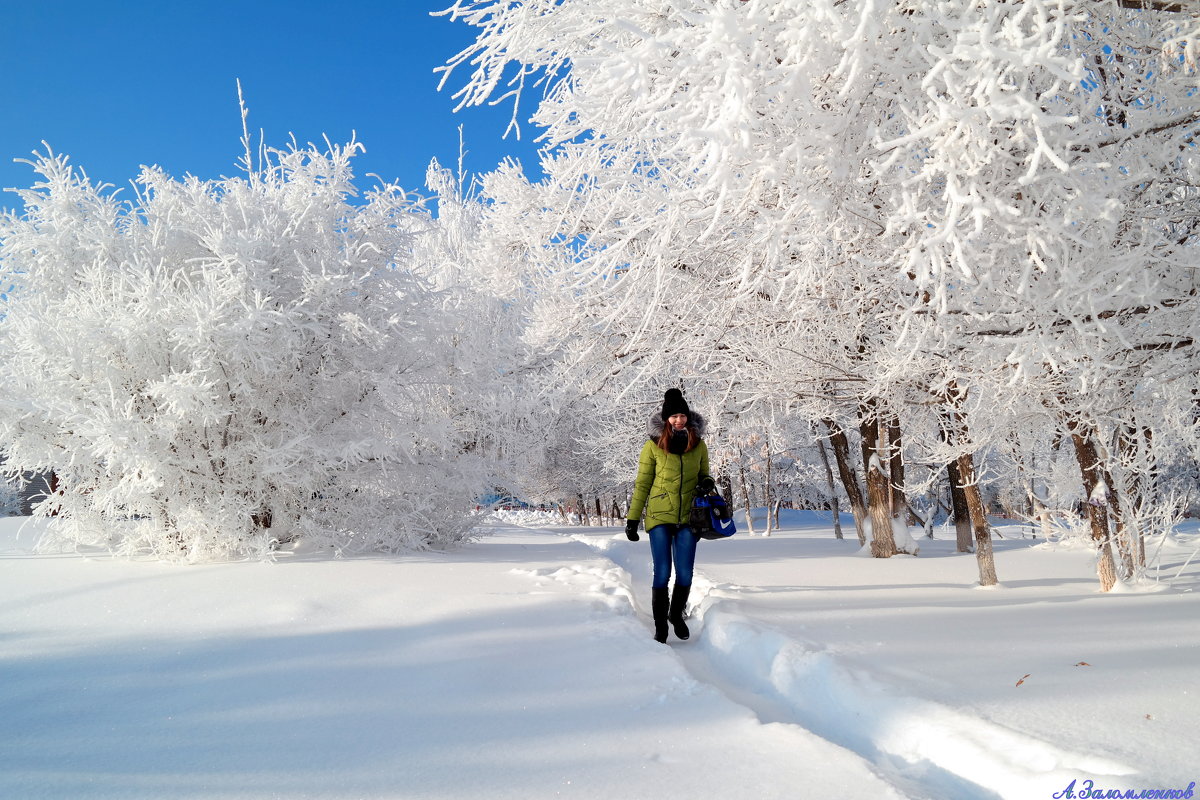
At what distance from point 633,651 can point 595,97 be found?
129 inches

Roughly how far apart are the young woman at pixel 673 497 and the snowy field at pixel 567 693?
1.40ft

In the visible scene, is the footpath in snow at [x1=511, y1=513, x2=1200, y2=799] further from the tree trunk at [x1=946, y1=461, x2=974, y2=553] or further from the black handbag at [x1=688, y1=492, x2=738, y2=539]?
the tree trunk at [x1=946, y1=461, x2=974, y2=553]

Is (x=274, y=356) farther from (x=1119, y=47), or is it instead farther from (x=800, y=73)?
(x=1119, y=47)

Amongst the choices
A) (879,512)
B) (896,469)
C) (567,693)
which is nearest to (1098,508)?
(879,512)

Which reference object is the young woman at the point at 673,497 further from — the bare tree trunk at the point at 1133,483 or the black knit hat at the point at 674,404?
the bare tree trunk at the point at 1133,483


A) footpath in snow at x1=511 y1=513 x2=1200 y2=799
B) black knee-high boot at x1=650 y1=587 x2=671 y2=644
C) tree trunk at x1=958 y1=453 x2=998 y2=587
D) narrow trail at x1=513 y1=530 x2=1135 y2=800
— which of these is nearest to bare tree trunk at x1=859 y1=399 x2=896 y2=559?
tree trunk at x1=958 y1=453 x2=998 y2=587

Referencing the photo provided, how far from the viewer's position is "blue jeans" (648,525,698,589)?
5.16 m

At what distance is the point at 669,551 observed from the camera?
17.2ft

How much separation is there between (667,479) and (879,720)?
94.3 inches

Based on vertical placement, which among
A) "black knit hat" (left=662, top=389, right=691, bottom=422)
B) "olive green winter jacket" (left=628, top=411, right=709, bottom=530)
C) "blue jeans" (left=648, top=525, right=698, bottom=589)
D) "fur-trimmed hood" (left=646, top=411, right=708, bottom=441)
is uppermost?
"black knit hat" (left=662, top=389, right=691, bottom=422)

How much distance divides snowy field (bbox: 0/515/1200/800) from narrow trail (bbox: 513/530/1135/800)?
0.04ft

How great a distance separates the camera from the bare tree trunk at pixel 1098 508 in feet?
21.3

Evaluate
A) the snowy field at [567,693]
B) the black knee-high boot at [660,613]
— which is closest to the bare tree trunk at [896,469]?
the snowy field at [567,693]

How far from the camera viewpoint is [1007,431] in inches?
273
